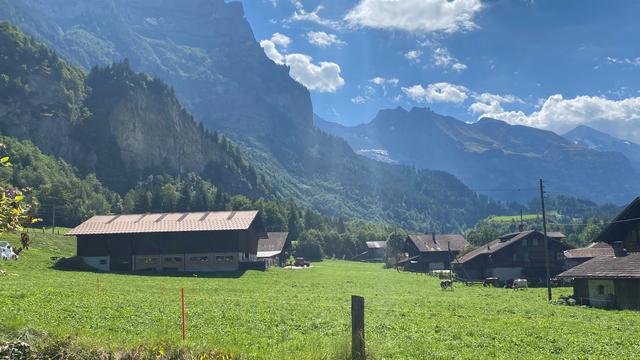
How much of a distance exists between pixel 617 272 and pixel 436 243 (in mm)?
84979

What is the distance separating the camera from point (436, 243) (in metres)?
125

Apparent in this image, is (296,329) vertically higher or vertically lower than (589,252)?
lower

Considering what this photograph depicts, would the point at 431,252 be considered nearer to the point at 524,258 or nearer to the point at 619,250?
the point at 524,258

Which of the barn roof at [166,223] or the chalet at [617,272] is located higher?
the barn roof at [166,223]

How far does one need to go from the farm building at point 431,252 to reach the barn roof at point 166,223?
5186 cm

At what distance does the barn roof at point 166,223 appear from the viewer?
7438cm

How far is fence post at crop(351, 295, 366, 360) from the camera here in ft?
43.0

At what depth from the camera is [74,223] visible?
5487 inches

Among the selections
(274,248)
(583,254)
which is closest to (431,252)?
(583,254)

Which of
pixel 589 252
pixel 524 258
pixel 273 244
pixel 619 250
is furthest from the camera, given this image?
pixel 273 244

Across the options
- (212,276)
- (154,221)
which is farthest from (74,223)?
(212,276)

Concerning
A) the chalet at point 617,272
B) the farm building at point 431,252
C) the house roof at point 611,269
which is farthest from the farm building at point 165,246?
the farm building at point 431,252

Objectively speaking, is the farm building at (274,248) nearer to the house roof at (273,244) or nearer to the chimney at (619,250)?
the house roof at (273,244)

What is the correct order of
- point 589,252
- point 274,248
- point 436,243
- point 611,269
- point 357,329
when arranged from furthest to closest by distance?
point 436,243, point 274,248, point 589,252, point 611,269, point 357,329
